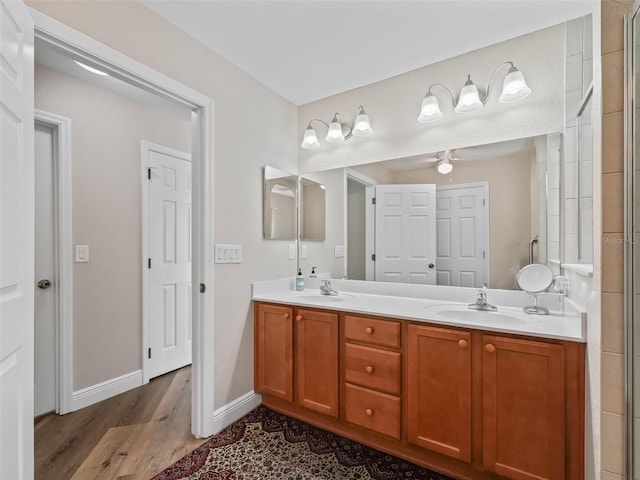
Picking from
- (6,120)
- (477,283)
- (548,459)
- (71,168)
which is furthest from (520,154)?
(71,168)

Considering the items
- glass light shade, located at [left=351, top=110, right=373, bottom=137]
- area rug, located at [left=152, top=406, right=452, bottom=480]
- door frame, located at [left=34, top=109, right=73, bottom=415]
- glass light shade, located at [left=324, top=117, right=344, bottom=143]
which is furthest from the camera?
glass light shade, located at [left=324, top=117, right=344, bottom=143]

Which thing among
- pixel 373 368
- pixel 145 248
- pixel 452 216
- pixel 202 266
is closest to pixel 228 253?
pixel 202 266

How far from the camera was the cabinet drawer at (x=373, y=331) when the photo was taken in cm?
164

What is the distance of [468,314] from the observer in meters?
1.73

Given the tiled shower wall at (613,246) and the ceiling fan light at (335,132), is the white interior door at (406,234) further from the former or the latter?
the tiled shower wall at (613,246)

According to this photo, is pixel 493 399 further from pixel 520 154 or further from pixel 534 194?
pixel 520 154

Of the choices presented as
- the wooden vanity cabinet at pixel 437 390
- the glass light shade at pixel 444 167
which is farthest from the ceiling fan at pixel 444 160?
the wooden vanity cabinet at pixel 437 390

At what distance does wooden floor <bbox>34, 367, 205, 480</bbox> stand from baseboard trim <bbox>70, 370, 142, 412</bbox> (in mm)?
43

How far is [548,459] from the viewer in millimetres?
1265

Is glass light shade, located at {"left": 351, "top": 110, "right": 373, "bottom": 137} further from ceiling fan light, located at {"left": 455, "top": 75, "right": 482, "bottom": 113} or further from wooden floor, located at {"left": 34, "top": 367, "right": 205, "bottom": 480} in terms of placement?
wooden floor, located at {"left": 34, "top": 367, "right": 205, "bottom": 480}

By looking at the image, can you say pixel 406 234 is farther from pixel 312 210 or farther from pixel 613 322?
pixel 613 322

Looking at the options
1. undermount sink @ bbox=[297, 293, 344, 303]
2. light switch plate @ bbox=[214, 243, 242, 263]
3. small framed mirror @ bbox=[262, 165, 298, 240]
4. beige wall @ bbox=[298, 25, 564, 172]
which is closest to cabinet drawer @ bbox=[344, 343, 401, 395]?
undermount sink @ bbox=[297, 293, 344, 303]

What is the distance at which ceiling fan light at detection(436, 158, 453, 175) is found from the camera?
2016mm

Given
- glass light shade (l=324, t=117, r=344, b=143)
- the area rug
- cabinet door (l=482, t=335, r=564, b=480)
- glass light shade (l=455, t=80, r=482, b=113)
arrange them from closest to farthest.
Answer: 1. cabinet door (l=482, t=335, r=564, b=480)
2. the area rug
3. glass light shade (l=455, t=80, r=482, b=113)
4. glass light shade (l=324, t=117, r=344, b=143)
